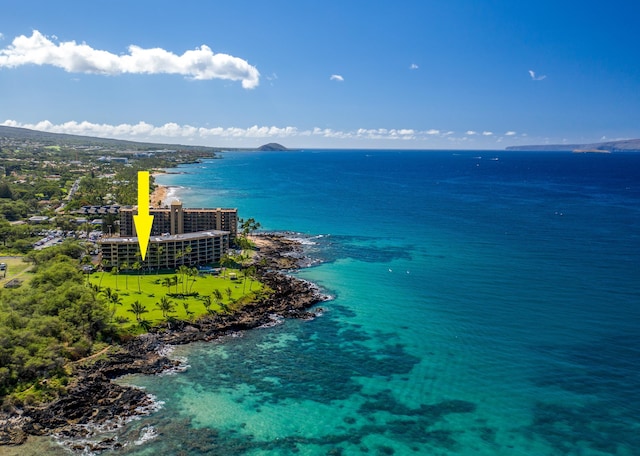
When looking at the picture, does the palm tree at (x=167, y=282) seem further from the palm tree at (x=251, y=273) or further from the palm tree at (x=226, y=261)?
the palm tree at (x=251, y=273)

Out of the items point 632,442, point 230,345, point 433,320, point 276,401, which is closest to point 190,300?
point 230,345

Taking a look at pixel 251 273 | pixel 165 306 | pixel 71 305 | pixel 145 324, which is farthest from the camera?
pixel 251 273

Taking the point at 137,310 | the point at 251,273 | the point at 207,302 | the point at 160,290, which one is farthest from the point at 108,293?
the point at 251,273

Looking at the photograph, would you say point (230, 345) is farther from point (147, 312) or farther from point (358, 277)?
point (358, 277)

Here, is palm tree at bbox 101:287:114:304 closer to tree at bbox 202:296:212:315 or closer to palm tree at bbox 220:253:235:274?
tree at bbox 202:296:212:315

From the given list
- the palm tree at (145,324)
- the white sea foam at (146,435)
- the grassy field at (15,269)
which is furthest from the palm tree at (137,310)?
the grassy field at (15,269)

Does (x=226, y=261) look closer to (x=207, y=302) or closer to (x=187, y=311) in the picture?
(x=207, y=302)
